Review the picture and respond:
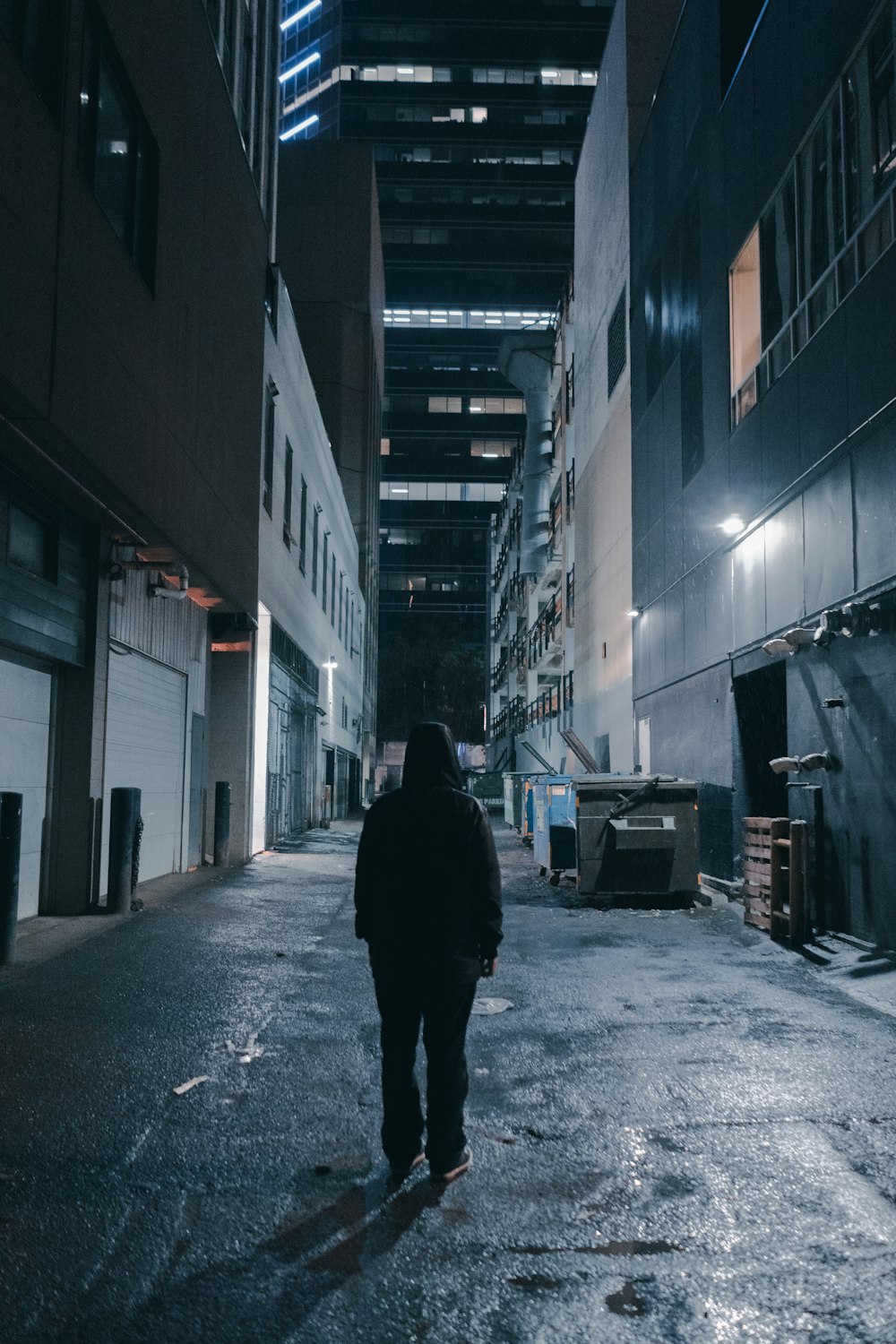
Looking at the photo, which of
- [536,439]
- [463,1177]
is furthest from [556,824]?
[536,439]

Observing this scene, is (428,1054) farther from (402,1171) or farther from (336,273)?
(336,273)

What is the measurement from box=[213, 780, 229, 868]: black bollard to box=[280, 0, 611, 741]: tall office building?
2756 inches

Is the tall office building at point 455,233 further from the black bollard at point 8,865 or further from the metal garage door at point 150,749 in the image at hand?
the black bollard at point 8,865

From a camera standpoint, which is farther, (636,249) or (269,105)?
(636,249)

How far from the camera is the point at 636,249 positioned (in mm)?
22297

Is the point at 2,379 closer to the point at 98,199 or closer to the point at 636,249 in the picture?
the point at 98,199

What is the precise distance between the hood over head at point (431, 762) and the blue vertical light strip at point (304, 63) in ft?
330

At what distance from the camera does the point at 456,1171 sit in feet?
13.6

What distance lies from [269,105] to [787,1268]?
21.7 m

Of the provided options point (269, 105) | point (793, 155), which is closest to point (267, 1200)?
point (793, 155)

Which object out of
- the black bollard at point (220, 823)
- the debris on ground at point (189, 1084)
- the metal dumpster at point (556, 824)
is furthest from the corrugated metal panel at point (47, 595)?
the metal dumpster at point (556, 824)

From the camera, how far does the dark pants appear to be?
412cm

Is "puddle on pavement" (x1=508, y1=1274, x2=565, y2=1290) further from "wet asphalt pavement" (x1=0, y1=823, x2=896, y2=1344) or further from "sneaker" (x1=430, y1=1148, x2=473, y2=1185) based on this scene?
"sneaker" (x1=430, y1=1148, x2=473, y2=1185)

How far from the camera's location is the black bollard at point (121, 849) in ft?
36.6
